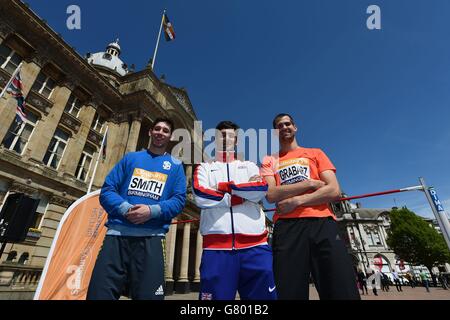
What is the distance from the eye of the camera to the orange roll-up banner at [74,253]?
16.7ft

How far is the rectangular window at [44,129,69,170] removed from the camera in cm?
1402

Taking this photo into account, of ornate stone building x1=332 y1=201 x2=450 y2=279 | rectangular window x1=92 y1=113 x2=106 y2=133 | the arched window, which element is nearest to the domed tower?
rectangular window x1=92 y1=113 x2=106 y2=133

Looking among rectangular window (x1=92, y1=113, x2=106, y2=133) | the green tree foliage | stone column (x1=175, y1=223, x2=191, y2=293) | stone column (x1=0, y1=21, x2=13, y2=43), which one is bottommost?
stone column (x1=175, y1=223, x2=191, y2=293)

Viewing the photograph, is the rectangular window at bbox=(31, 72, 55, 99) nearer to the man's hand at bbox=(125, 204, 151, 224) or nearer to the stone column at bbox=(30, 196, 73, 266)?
the stone column at bbox=(30, 196, 73, 266)

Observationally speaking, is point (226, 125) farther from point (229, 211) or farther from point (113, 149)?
point (113, 149)

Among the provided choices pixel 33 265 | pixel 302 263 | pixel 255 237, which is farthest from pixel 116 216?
pixel 33 265

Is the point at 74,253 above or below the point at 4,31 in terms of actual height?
below

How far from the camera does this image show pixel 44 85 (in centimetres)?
1473

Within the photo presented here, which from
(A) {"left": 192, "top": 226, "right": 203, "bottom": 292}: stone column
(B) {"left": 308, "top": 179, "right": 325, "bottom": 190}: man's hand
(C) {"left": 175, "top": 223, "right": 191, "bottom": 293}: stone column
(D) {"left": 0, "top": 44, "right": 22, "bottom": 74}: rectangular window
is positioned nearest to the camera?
(B) {"left": 308, "top": 179, "right": 325, "bottom": 190}: man's hand

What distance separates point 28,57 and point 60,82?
214 centimetres

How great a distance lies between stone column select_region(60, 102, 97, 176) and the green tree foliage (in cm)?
4592

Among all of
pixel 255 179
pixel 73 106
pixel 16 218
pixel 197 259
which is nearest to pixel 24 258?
pixel 16 218

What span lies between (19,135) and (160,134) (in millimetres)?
13963

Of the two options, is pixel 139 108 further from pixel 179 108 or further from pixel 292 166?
pixel 292 166
